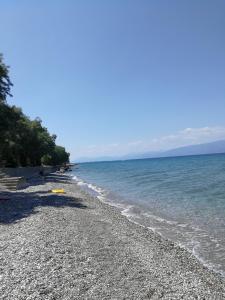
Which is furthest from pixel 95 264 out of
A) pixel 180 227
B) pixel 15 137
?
pixel 15 137

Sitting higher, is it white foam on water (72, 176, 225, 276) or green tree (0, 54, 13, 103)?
green tree (0, 54, 13, 103)

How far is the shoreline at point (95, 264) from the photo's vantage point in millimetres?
9992

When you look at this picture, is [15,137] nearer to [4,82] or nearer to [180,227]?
[4,82]

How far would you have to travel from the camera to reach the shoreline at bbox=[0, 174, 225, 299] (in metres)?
9.99

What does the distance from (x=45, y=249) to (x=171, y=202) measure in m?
21.4

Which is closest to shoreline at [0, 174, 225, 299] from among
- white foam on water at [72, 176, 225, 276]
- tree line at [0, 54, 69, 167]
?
white foam on water at [72, 176, 225, 276]

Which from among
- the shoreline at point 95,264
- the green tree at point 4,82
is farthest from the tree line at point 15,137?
the shoreline at point 95,264

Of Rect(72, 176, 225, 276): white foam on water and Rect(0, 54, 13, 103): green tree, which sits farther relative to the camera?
Rect(0, 54, 13, 103): green tree

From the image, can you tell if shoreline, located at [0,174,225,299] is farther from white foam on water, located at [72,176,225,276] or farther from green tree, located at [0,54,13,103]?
green tree, located at [0,54,13,103]

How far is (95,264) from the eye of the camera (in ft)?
40.2

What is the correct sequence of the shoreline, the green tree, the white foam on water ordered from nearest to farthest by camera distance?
the shoreline
the white foam on water
the green tree

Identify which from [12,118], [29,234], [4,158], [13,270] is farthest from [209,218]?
[4,158]

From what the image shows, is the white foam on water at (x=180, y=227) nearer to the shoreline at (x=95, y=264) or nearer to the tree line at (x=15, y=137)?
the shoreline at (x=95, y=264)

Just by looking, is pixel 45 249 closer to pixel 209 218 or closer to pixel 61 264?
pixel 61 264
